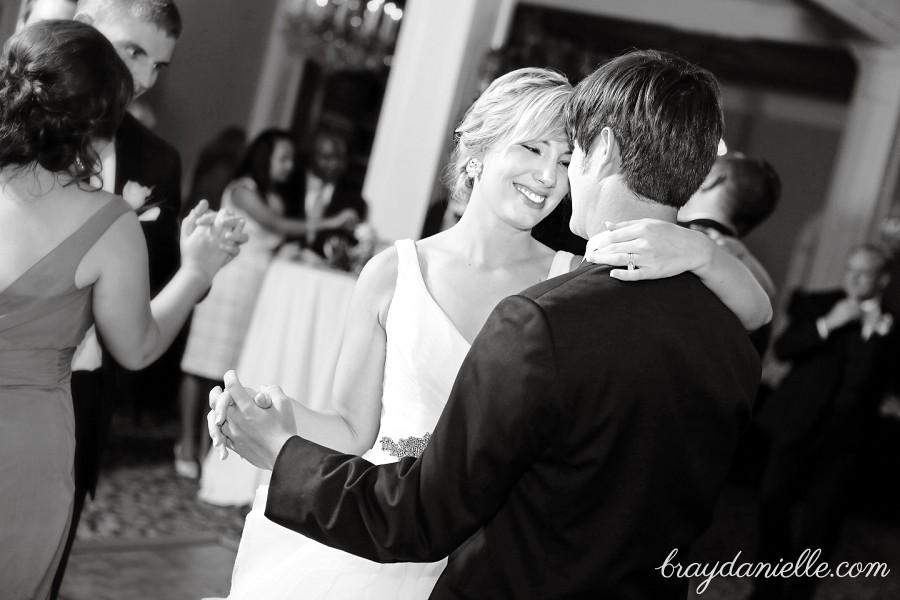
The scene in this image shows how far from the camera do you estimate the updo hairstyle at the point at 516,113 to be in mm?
1771

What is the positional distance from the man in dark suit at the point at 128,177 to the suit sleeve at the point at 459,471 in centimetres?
109

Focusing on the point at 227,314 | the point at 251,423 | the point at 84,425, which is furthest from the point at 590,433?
the point at 227,314

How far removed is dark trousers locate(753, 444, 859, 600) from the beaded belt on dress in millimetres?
3125

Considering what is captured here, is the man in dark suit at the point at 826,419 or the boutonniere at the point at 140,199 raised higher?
the boutonniere at the point at 140,199

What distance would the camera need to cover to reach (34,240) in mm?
1673

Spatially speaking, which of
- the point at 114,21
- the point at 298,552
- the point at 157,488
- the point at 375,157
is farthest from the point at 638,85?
the point at 375,157

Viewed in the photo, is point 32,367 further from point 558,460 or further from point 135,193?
point 558,460

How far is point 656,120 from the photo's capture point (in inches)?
47.6

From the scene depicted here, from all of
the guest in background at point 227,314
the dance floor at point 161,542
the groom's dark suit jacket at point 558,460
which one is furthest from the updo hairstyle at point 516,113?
the guest in background at point 227,314

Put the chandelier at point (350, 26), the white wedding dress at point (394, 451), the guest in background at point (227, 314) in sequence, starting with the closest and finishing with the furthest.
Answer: the white wedding dress at point (394, 451)
the guest in background at point (227, 314)
the chandelier at point (350, 26)

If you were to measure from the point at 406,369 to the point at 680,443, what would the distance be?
0.71 m

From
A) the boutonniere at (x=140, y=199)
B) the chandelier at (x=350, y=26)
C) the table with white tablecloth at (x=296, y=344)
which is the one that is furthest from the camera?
the chandelier at (x=350, y=26)

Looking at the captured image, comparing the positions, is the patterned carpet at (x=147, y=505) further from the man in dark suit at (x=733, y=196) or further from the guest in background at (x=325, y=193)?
the man in dark suit at (x=733, y=196)

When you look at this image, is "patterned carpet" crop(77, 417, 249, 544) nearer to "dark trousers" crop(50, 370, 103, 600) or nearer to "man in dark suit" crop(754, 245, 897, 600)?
"dark trousers" crop(50, 370, 103, 600)
